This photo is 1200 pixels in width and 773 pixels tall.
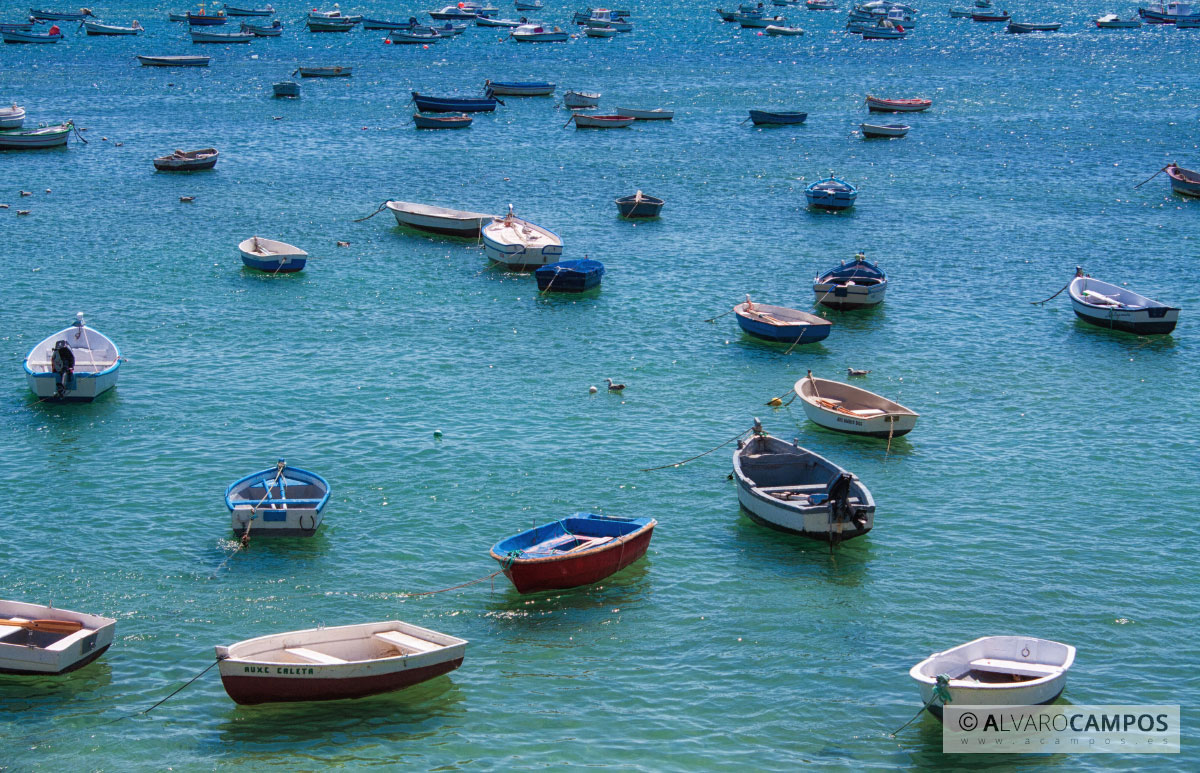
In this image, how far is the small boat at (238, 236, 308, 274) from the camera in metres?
60.1

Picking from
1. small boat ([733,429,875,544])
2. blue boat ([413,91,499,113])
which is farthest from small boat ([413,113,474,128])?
small boat ([733,429,875,544])

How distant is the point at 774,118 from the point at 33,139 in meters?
60.9

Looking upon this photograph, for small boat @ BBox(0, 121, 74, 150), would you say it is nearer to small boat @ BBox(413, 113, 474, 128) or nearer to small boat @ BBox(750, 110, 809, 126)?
small boat @ BBox(413, 113, 474, 128)

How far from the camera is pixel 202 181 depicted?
8188 cm

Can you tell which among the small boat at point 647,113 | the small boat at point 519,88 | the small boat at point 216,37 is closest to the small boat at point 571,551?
the small boat at point 647,113

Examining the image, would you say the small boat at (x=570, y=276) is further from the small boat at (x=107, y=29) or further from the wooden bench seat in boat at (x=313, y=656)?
the small boat at (x=107, y=29)

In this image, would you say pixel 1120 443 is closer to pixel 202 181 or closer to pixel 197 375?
pixel 197 375

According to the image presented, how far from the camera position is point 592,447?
41344mm

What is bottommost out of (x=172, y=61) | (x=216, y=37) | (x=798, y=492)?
(x=798, y=492)

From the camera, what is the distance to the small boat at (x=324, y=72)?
5221 inches

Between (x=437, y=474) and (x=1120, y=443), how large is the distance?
23870 mm

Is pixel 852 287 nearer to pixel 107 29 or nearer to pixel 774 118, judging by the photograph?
pixel 774 118

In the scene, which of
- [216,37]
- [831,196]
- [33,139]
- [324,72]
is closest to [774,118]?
[831,196]

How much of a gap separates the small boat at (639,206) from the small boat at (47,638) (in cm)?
4855
